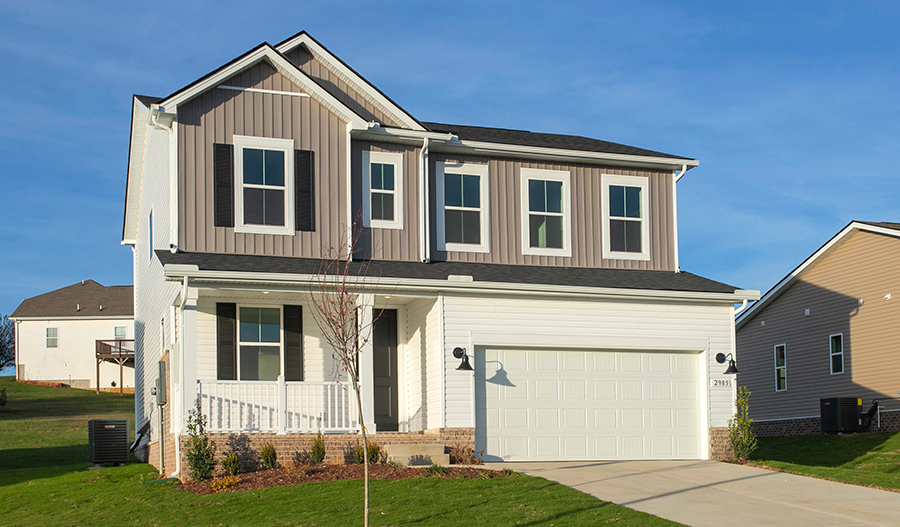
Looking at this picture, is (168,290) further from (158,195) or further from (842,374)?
(842,374)

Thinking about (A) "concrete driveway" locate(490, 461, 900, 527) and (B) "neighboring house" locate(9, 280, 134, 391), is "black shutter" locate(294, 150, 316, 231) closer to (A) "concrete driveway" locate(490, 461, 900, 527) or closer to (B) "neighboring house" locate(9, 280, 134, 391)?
(A) "concrete driveway" locate(490, 461, 900, 527)

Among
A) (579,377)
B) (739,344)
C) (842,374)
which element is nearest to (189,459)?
(579,377)

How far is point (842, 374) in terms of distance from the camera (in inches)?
938

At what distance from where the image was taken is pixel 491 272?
54.9 feet

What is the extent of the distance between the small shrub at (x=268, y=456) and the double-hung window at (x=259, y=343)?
2.01 metres

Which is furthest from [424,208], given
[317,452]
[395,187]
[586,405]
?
[317,452]

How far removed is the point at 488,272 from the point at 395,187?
2.47 metres

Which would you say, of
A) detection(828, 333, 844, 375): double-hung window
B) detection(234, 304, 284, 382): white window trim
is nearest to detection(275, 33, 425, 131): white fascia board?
detection(234, 304, 284, 382): white window trim

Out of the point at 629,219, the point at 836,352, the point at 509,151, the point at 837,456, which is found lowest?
the point at 837,456

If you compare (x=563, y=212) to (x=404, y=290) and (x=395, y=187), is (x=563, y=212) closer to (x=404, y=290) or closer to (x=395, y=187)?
(x=395, y=187)

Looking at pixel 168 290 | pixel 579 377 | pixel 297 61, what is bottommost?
pixel 579 377

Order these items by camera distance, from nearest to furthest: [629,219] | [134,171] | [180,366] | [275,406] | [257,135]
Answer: [180,366]
[275,406]
[257,135]
[629,219]
[134,171]

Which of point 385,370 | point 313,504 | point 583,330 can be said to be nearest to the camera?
point 313,504

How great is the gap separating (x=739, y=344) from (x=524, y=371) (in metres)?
14.4
